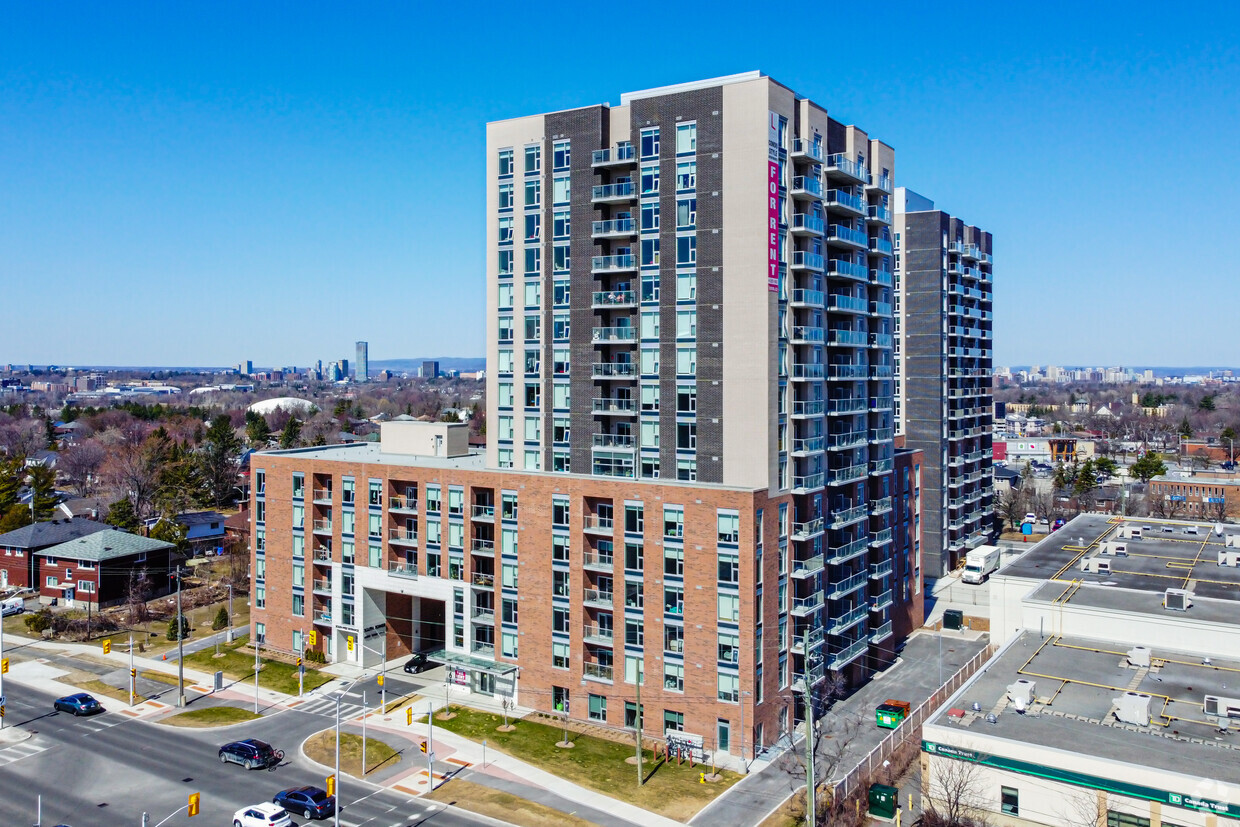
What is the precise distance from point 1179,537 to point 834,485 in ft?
155

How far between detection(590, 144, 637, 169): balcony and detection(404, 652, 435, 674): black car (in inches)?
1645

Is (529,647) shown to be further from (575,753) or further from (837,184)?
(837,184)

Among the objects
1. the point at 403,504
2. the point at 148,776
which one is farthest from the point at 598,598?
the point at 148,776

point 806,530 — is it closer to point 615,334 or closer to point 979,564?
point 615,334

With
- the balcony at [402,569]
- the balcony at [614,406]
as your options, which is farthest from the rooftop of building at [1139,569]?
the balcony at [402,569]

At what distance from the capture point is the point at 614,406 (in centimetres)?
6272

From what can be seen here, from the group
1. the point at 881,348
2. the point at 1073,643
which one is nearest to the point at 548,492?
the point at 881,348

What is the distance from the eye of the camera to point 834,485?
6562 centimetres

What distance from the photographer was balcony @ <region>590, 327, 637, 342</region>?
62156 millimetres

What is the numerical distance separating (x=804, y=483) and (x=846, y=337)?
43.2 feet

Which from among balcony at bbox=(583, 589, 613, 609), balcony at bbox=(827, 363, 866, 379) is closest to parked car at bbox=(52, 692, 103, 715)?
balcony at bbox=(583, 589, 613, 609)

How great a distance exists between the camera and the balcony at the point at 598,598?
61344 millimetres

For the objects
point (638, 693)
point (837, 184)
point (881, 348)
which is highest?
point (837, 184)

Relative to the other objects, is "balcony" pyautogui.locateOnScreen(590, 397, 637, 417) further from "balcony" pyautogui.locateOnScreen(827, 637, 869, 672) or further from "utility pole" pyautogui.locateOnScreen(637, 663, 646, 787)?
"balcony" pyautogui.locateOnScreen(827, 637, 869, 672)
